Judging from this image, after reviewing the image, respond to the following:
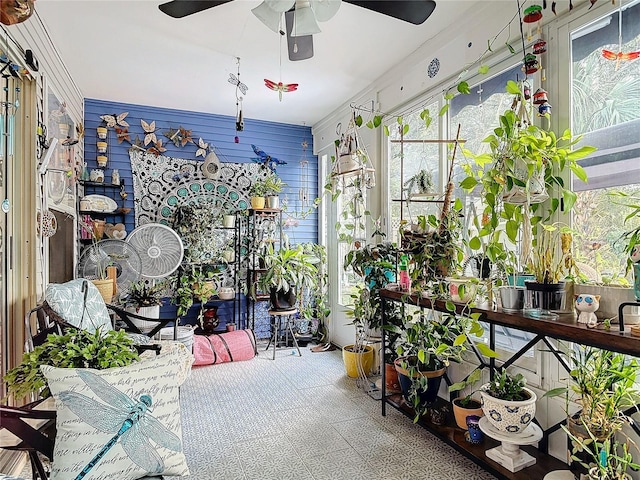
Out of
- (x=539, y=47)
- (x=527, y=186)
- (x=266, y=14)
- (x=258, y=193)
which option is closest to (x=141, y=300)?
(x=258, y=193)

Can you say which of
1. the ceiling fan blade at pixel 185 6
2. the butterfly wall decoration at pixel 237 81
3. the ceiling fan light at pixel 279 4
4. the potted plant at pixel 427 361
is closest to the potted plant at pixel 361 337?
the potted plant at pixel 427 361

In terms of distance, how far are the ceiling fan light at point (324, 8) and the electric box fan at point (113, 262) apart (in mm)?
2662

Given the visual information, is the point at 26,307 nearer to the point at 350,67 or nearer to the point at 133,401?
the point at 133,401

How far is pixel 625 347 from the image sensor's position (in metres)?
1.35

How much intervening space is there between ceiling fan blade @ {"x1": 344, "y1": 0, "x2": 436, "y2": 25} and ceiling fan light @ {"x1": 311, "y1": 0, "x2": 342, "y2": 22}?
0.22 meters

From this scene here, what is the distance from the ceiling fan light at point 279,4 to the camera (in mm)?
1787

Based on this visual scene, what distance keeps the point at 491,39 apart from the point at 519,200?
3.88ft

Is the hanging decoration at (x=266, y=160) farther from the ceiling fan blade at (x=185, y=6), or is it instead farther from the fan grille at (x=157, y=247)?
the ceiling fan blade at (x=185, y=6)

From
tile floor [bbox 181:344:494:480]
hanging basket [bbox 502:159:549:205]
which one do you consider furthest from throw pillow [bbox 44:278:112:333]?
hanging basket [bbox 502:159:549:205]

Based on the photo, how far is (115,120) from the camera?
422cm

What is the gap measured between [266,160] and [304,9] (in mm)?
3061

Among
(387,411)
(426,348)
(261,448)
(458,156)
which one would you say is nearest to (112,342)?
(261,448)

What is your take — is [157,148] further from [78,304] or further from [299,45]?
[299,45]

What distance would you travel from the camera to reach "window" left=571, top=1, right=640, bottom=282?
181cm
